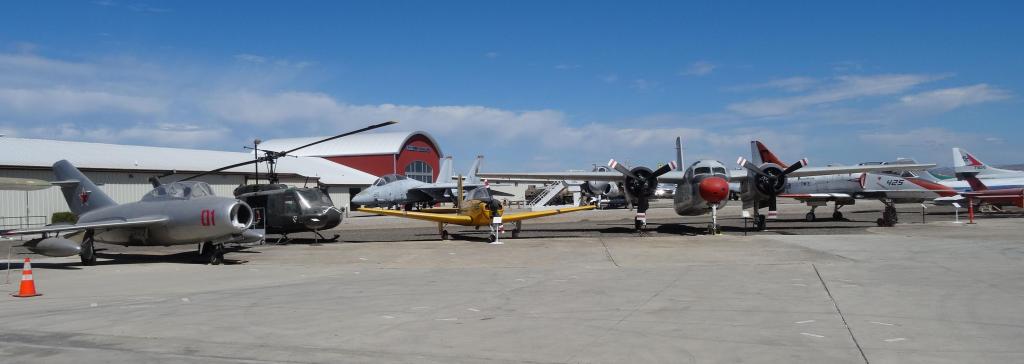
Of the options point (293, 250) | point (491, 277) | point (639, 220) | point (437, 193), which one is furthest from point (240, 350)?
point (437, 193)

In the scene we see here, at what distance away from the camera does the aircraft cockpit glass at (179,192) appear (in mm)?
17938

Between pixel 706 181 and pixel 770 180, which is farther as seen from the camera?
pixel 770 180

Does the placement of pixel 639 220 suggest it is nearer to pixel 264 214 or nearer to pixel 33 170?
pixel 264 214

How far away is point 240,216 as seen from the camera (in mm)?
17281

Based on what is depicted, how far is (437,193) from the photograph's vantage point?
52.5 meters

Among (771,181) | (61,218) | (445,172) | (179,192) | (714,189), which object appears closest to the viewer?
(179,192)

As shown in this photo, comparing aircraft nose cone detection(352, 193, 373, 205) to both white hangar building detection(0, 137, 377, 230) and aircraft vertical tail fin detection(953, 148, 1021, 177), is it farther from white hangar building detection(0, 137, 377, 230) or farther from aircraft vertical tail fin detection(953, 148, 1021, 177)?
aircraft vertical tail fin detection(953, 148, 1021, 177)

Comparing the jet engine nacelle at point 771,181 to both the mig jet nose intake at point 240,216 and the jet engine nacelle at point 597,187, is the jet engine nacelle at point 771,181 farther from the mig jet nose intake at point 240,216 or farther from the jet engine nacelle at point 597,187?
the jet engine nacelle at point 597,187

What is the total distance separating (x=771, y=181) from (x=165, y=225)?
21.5 m

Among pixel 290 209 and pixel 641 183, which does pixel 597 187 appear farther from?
pixel 290 209

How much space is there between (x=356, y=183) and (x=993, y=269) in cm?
5108

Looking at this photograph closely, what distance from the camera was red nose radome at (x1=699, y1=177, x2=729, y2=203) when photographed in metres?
25.3

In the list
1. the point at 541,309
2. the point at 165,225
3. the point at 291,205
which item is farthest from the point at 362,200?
the point at 541,309

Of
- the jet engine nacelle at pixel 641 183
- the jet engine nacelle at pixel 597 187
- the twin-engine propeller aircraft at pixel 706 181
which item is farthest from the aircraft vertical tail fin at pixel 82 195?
the jet engine nacelle at pixel 597 187
